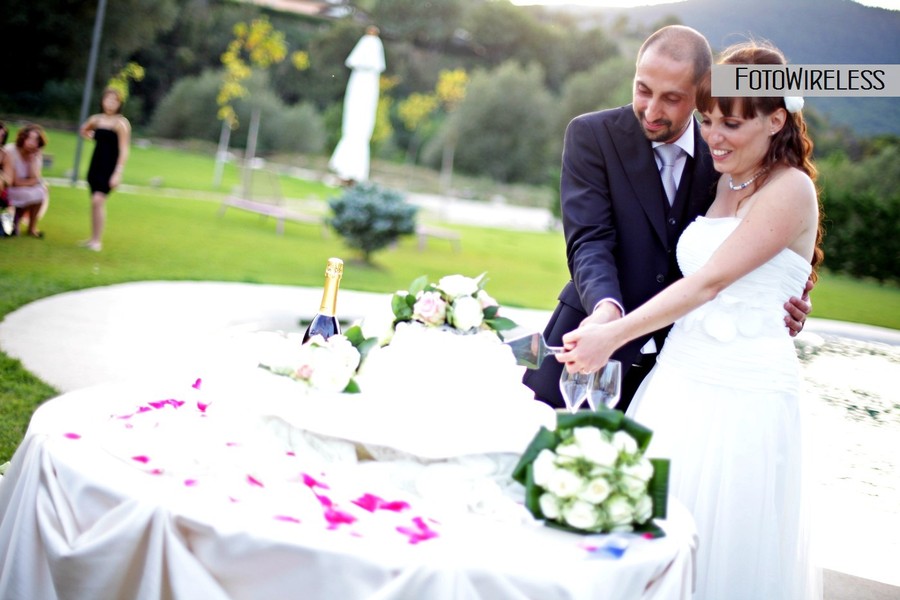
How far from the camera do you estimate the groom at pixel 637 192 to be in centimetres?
265

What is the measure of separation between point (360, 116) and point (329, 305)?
15612mm

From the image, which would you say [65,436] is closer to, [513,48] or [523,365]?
[523,365]

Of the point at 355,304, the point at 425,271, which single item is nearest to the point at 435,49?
the point at 425,271

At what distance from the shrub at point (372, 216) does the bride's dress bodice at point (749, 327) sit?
9.99 meters

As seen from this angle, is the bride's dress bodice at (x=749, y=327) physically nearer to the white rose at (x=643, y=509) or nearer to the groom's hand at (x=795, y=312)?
the groom's hand at (x=795, y=312)

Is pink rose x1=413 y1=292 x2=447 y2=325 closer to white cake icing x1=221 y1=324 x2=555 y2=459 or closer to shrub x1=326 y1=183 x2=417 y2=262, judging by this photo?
white cake icing x1=221 y1=324 x2=555 y2=459

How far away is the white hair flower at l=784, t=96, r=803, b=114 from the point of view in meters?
2.45

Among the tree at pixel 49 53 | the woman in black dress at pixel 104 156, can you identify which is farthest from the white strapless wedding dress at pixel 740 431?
the tree at pixel 49 53

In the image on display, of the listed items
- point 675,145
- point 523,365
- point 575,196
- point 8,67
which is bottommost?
point 523,365

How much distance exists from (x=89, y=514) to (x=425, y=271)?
1188 cm

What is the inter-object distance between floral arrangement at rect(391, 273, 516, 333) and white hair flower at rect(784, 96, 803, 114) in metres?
0.93

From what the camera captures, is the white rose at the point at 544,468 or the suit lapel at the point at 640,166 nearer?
the white rose at the point at 544,468

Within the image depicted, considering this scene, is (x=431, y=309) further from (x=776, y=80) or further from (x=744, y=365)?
(x=776, y=80)

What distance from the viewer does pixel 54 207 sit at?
42.3 feet
